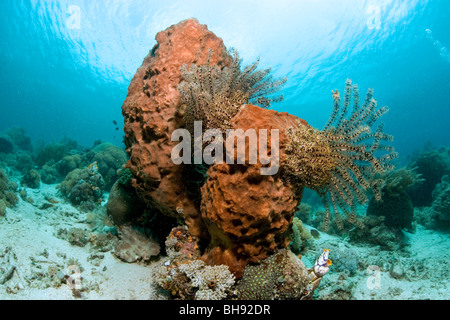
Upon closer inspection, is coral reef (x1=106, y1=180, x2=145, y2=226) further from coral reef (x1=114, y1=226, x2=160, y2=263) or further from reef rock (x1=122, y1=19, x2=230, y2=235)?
reef rock (x1=122, y1=19, x2=230, y2=235)

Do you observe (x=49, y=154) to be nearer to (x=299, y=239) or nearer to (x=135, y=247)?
(x=135, y=247)

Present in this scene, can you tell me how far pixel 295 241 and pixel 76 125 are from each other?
14288 cm

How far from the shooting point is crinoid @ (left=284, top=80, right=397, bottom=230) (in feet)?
10.5

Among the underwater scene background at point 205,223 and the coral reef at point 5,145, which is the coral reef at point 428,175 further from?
the coral reef at point 5,145

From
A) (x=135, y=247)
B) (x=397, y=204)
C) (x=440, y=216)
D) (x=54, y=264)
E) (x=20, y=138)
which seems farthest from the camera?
(x=20, y=138)

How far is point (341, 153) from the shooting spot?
3395 mm

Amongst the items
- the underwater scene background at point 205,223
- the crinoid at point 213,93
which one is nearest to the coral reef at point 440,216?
the underwater scene background at point 205,223

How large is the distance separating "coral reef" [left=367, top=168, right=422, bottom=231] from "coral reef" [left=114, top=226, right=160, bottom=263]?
27.7 feet

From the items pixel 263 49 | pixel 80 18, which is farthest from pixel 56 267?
pixel 80 18

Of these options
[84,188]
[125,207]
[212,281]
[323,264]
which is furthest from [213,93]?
[84,188]

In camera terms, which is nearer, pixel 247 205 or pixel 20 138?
pixel 247 205

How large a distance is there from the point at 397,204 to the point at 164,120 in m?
9.34

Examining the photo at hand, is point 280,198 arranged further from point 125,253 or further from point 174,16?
point 174,16

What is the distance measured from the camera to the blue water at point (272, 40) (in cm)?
2598
